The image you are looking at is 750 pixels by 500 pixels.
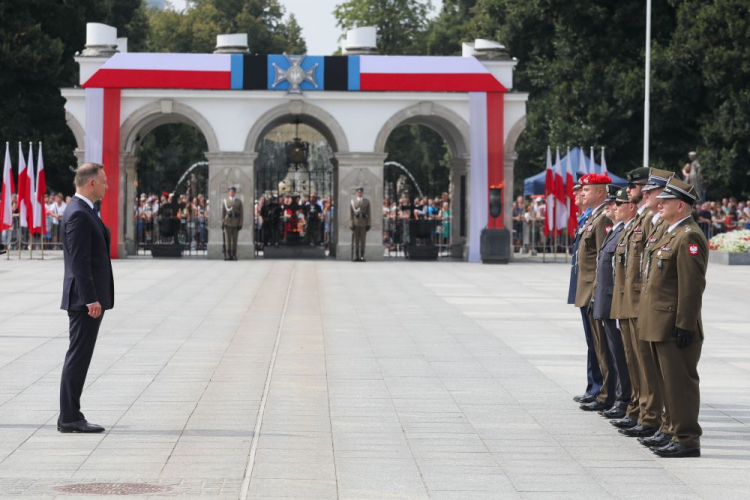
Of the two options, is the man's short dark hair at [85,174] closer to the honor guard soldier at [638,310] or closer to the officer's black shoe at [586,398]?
the honor guard soldier at [638,310]

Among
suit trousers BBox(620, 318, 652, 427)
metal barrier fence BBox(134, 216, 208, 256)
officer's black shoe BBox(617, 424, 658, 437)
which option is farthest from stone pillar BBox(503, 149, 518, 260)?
officer's black shoe BBox(617, 424, 658, 437)

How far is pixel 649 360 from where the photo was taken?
31.1 feet

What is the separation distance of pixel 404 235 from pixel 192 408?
30.4 metres

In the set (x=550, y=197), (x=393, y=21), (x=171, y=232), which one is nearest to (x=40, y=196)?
(x=171, y=232)

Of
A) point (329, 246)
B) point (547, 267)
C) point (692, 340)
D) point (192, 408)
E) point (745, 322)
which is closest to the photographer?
point (692, 340)

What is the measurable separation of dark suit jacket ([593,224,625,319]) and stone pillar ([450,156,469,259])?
26.7 m

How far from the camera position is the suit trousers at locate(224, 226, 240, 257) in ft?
114

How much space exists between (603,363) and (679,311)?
203 cm

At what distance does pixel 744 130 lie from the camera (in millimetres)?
43969

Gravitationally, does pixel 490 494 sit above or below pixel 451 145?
below

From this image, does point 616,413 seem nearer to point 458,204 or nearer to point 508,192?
point 508,192

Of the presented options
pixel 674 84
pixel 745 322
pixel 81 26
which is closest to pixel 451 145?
pixel 674 84

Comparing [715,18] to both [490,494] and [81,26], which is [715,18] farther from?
[490,494]

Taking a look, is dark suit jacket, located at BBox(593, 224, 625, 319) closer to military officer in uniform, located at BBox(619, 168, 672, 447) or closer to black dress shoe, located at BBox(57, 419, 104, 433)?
military officer in uniform, located at BBox(619, 168, 672, 447)
